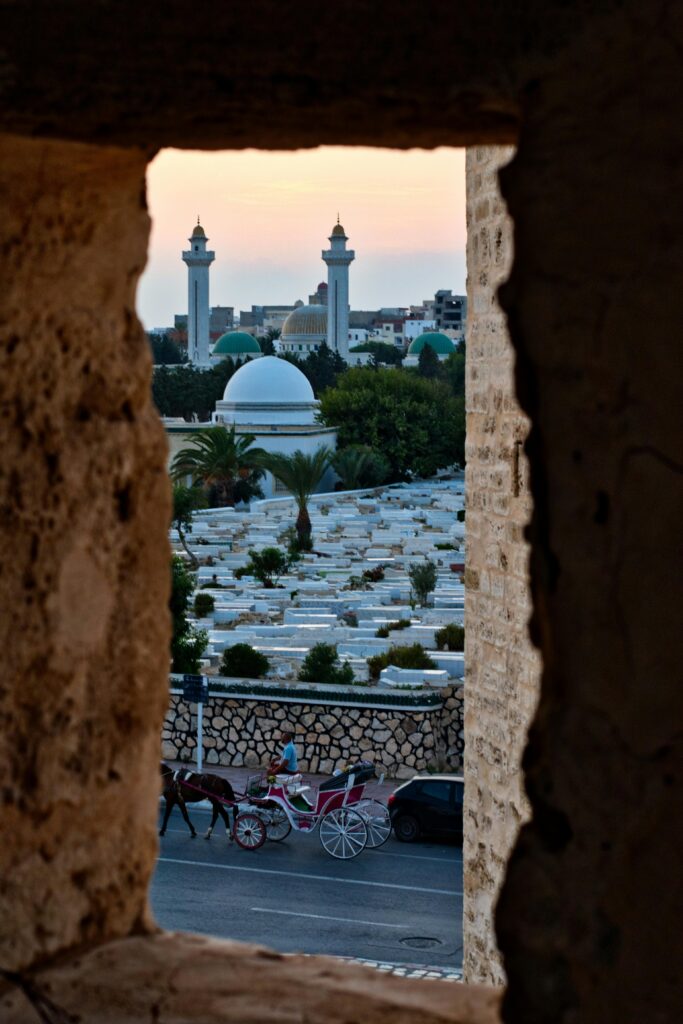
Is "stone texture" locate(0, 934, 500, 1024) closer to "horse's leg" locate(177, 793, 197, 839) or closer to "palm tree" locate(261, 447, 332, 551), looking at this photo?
"horse's leg" locate(177, 793, 197, 839)

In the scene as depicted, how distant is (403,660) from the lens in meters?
13.4

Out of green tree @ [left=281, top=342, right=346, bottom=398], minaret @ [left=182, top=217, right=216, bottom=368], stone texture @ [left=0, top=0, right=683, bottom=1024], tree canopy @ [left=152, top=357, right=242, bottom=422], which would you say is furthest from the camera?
minaret @ [left=182, top=217, right=216, bottom=368]

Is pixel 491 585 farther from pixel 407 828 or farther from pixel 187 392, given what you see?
pixel 187 392

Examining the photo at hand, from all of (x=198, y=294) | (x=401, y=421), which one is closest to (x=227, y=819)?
(x=401, y=421)

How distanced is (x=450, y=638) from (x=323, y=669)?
1865 mm

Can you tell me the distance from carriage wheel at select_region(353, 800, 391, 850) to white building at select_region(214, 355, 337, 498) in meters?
19.8

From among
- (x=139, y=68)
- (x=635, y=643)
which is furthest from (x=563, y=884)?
(x=139, y=68)

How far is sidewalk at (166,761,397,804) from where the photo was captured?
1182 cm

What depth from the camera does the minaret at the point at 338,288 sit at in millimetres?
66500

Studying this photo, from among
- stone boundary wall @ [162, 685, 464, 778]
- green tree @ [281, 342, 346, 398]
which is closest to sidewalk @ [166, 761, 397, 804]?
stone boundary wall @ [162, 685, 464, 778]

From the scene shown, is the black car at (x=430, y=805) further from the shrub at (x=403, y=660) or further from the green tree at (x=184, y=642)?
the green tree at (x=184, y=642)

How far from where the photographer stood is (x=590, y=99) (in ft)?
4.02

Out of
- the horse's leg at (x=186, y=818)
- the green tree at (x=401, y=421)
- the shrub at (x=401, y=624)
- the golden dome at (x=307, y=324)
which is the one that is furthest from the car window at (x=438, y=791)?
the golden dome at (x=307, y=324)

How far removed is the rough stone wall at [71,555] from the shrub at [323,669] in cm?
1118
